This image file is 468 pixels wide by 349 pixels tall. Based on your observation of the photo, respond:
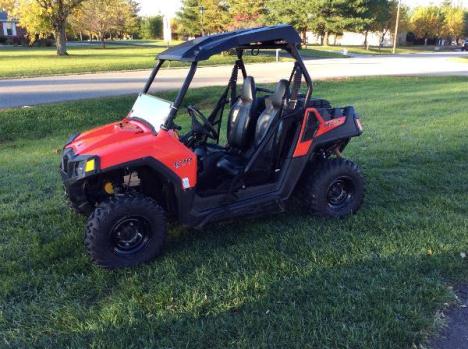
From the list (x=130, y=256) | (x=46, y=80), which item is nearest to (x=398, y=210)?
(x=130, y=256)

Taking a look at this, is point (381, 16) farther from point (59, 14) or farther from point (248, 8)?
point (59, 14)

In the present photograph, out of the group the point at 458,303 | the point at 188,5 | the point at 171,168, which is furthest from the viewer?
the point at 188,5

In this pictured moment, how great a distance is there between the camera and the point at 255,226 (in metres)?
4.07

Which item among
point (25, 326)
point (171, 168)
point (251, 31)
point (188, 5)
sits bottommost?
point (25, 326)

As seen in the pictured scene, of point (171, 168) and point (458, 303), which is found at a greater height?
point (171, 168)

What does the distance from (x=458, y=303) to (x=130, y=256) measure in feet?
7.37

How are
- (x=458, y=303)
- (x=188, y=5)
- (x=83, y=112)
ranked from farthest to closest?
1. (x=188, y=5)
2. (x=83, y=112)
3. (x=458, y=303)

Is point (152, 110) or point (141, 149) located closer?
point (141, 149)

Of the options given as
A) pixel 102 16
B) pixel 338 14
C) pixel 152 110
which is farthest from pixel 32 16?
pixel 152 110

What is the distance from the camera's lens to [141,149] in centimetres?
326

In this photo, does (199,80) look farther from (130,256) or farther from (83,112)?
(130,256)

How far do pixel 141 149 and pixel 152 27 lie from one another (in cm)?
7616

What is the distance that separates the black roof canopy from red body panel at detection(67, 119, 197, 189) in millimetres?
583

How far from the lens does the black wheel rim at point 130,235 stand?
3.37 meters
